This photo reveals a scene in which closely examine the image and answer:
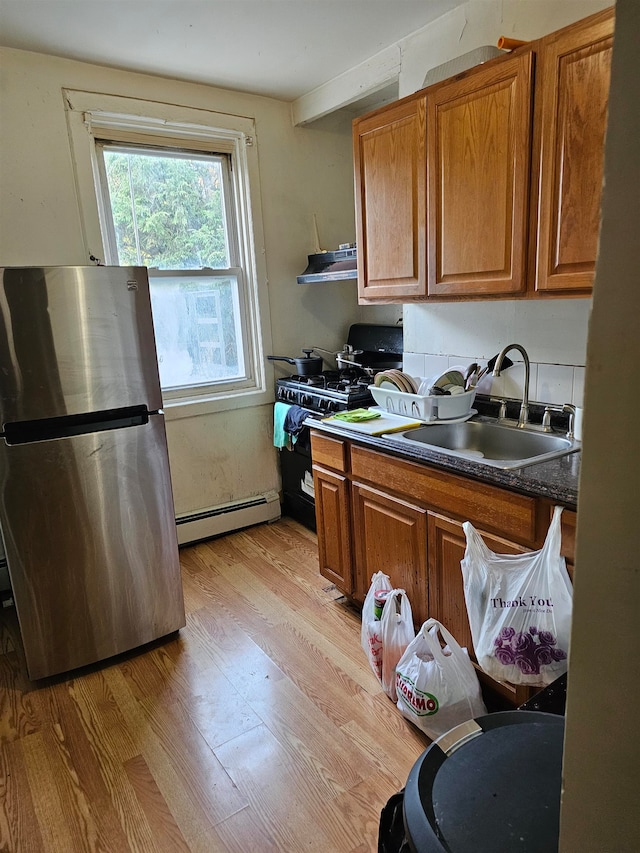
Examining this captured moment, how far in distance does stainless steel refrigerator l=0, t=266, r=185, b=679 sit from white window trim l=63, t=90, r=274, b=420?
0.91 m

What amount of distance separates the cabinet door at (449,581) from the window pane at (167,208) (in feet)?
7.00

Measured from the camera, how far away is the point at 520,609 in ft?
4.89

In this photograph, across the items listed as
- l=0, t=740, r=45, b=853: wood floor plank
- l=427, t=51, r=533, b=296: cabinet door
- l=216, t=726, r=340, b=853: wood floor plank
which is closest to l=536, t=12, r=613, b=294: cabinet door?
l=427, t=51, r=533, b=296: cabinet door

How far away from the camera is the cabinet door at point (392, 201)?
2.10m

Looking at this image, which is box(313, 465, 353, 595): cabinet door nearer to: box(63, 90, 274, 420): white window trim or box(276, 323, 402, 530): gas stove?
box(276, 323, 402, 530): gas stove

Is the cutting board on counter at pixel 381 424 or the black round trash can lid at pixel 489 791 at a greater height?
the cutting board on counter at pixel 381 424

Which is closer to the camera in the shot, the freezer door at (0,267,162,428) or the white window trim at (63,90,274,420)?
the freezer door at (0,267,162,428)

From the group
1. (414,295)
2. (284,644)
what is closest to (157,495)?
(284,644)

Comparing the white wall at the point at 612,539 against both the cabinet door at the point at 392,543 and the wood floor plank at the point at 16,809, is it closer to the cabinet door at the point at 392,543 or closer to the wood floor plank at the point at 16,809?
the cabinet door at the point at 392,543

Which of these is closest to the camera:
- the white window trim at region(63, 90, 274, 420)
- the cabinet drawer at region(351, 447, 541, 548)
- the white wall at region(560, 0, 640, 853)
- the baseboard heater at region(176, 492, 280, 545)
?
the white wall at region(560, 0, 640, 853)

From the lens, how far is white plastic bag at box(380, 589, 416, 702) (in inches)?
74.5

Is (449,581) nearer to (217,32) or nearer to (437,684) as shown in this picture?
(437,684)

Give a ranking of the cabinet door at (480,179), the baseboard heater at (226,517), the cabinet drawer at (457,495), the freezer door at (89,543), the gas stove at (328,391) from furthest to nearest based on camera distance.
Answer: the baseboard heater at (226,517) < the gas stove at (328,391) < the freezer door at (89,543) < the cabinet door at (480,179) < the cabinet drawer at (457,495)

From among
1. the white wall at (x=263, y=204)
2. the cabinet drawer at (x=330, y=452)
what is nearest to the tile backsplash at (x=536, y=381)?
the cabinet drawer at (x=330, y=452)
